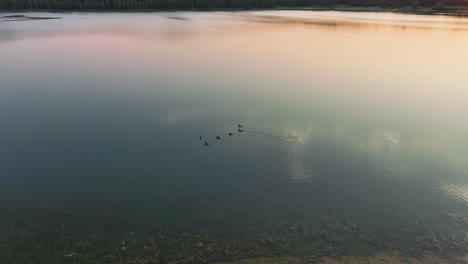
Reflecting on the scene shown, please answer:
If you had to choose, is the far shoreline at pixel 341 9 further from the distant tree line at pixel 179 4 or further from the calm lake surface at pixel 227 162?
the calm lake surface at pixel 227 162

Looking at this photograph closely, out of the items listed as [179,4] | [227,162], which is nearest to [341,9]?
[179,4]

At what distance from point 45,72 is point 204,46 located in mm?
11405

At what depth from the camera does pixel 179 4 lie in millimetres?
76438

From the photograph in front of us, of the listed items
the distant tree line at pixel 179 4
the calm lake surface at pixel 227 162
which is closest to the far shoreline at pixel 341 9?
the distant tree line at pixel 179 4

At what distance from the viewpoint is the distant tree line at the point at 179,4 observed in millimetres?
70250

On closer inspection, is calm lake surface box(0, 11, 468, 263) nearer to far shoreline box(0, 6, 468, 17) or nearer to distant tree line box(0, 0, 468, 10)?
far shoreline box(0, 6, 468, 17)

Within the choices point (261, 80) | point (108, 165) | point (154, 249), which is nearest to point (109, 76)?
point (261, 80)

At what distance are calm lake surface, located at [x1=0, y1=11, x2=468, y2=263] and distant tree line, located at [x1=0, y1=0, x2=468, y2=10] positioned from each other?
58088 millimetres

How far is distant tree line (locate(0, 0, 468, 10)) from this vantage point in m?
70.2

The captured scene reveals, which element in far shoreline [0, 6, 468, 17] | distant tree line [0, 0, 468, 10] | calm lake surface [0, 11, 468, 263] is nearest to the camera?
calm lake surface [0, 11, 468, 263]

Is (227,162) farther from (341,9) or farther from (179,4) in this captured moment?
(341,9)

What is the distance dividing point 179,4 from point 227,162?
73.4 metres

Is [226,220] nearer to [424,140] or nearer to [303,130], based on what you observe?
[303,130]

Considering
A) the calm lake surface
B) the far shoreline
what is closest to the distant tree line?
the far shoreline
